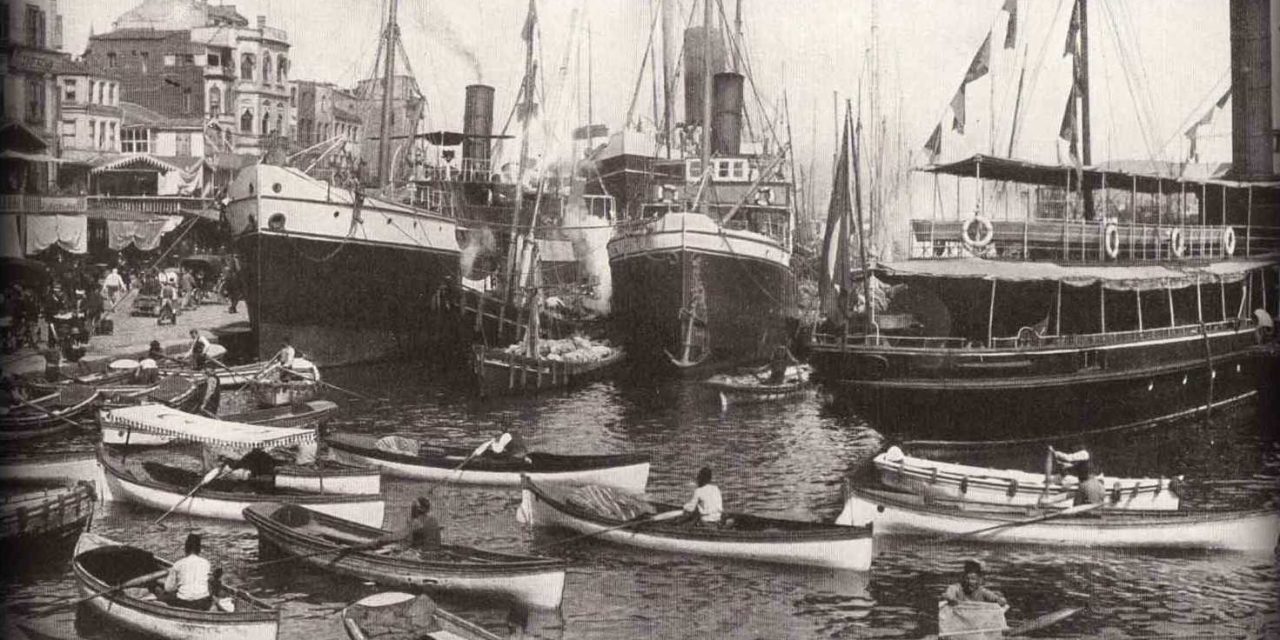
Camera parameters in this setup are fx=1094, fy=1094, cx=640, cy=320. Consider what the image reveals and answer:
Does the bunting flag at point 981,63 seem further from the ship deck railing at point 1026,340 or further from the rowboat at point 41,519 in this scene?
the rowboat at point 41,519

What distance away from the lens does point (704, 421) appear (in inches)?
840

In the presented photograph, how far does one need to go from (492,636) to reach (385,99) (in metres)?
12.2

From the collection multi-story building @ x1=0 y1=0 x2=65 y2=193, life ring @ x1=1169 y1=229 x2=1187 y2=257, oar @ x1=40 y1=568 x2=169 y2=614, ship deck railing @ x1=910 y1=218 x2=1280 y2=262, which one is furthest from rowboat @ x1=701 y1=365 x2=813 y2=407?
multi-story building @ x1=0 y1=0 x2=65 y2=193

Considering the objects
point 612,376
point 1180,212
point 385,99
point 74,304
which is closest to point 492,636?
point 74,304

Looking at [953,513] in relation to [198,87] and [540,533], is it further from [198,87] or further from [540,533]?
[198,87]

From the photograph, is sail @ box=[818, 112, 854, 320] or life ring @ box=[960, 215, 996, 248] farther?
sail @ box=[818, 112, 854, 320]

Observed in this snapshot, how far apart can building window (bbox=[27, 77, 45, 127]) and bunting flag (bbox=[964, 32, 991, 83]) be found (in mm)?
13129

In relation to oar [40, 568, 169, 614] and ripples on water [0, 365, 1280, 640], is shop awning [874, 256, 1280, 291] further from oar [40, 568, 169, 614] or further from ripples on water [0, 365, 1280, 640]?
oar [40, 568, 169, 614]

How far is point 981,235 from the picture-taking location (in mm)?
17859

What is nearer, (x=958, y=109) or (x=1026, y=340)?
(x=958, y=109)

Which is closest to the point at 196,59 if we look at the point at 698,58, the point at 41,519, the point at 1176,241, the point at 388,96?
the point at 388,96

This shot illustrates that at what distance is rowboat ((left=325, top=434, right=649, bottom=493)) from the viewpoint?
657 inches

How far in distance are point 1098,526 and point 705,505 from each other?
5.23 metres

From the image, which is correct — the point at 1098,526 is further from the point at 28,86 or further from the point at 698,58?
Answer: the point at 28,86
